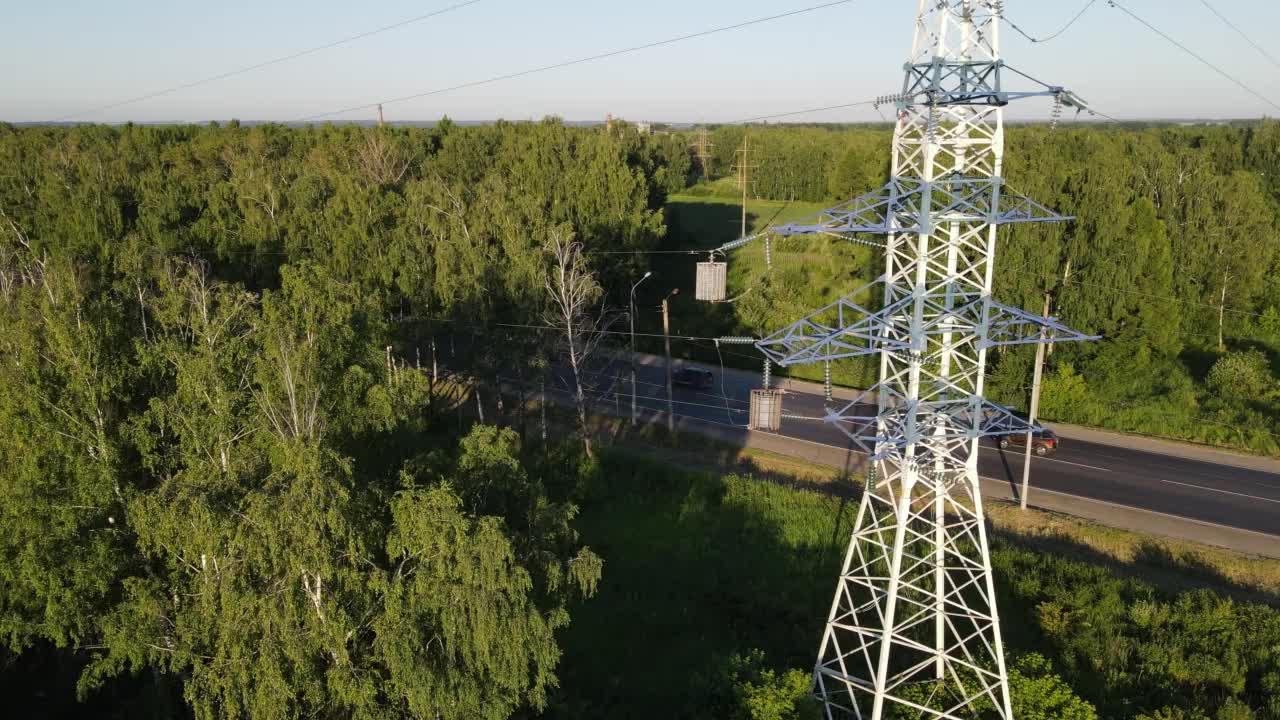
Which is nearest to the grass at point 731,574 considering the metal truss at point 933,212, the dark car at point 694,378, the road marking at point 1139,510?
the road marking at point 1139,510

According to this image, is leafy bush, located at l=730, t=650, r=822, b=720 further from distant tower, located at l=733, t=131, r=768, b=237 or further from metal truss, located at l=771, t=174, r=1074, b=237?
distant tower, located at l=733, t=131, r=768, b=237

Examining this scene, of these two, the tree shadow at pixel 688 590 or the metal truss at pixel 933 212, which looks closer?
the metal truss at pixel 933 212

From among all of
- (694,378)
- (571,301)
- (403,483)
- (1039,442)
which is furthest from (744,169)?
(403,483)

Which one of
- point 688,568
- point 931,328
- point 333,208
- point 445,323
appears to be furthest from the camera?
point 333,208

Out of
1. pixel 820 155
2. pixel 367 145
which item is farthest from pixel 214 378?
pixel 820 155

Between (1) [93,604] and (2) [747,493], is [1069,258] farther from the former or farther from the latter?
(1) [93,604]

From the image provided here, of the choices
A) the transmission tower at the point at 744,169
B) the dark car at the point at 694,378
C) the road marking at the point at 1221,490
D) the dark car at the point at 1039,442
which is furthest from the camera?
the transmission tower at the point at 744,169

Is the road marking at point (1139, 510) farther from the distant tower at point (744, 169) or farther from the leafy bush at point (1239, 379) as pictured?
the distant tower at point (744, 169)
